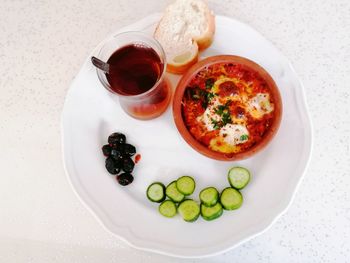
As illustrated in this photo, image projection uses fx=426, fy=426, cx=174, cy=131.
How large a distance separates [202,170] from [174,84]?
0.34m

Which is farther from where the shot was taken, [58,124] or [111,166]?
[58,124]

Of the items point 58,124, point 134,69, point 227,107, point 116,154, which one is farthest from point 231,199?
point 58,124

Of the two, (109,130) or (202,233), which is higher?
(109,130)

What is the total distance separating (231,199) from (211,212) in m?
0.08

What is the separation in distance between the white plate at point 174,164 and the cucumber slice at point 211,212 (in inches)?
1.3

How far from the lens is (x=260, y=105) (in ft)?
4.75

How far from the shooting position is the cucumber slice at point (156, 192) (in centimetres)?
147

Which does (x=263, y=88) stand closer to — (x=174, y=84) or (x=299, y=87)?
(x=299, y=87)

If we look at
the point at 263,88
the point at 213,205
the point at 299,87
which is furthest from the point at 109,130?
the point at 299,87

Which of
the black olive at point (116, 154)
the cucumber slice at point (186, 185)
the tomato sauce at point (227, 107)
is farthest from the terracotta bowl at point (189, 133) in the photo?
the black olive at point (116, 154)

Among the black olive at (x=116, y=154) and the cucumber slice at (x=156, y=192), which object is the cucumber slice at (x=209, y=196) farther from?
the black olive at (x=116, y=154)

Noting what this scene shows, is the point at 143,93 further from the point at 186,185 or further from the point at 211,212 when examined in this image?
the point at 211,212

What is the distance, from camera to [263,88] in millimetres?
A: 1451

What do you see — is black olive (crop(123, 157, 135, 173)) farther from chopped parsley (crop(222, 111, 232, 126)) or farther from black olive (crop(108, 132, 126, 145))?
chopped parsley (crop(222, 111, 232, 126))
